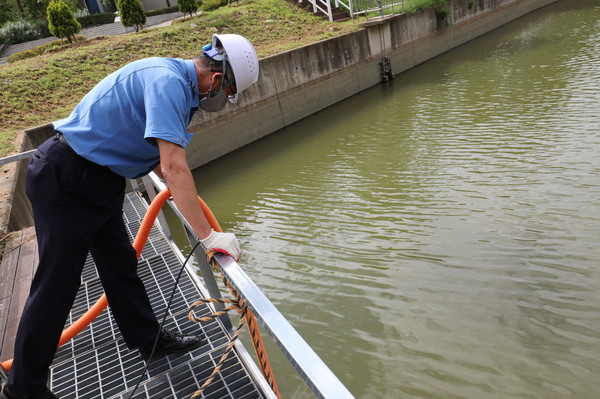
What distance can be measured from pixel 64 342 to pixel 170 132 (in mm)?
1756

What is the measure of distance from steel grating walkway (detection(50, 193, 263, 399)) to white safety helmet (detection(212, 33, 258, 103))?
4.76 feet

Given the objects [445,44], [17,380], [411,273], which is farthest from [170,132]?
[445,44]

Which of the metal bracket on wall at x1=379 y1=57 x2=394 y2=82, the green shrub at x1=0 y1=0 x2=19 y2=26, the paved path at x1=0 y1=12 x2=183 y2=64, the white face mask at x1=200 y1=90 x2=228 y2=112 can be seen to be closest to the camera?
the white face mask at x1=200 y1=90 x2=228 y2=112

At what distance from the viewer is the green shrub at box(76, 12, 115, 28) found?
999 inches

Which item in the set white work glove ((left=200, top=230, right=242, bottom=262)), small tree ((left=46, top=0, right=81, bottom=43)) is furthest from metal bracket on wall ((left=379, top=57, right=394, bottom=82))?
white work glove ((left=200, top=230, right=242, bottom=262))

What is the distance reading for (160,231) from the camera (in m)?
4.05

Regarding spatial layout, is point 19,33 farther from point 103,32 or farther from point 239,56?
point 239,56

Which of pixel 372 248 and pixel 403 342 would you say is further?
pixel 372 248

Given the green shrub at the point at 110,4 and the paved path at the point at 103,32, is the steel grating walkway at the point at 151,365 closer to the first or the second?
the paved path at the point at 103,32

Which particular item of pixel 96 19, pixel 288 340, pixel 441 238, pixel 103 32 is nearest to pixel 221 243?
pixel 288 340

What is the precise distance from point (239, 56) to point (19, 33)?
26807 mm

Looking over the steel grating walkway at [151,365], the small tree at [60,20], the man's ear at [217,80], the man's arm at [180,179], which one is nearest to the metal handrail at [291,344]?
the man's arm at [180,179]

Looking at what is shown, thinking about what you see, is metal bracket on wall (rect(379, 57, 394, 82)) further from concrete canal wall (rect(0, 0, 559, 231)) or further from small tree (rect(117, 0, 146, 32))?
small tree (rect(117, 0, 146, 32))

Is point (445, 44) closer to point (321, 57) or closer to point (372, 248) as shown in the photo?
point (321, 57)
